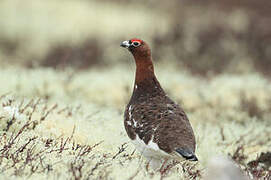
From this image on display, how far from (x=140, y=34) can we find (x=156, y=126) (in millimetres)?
14266

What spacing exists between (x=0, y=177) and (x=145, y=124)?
1745 millimetres

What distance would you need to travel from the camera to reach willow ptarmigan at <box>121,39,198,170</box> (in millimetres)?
5215

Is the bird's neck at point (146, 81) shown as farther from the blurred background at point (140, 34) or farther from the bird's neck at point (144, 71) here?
the blurred background at point (140, 34)

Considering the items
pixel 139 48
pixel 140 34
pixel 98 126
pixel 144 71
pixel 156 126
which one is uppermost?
pixel 139 48

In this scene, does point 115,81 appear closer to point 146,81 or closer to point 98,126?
point 98,126

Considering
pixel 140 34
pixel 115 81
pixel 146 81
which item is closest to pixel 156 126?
pixel 146 81

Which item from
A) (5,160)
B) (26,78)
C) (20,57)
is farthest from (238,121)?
(20,57)

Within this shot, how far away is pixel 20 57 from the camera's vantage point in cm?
1791

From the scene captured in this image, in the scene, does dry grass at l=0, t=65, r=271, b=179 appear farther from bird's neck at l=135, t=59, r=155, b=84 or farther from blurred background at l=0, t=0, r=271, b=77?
blurred background at l=0, t=0, r=271, b=77

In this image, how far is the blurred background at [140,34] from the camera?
57.6ft

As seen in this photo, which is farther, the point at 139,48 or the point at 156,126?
the point at 139,48

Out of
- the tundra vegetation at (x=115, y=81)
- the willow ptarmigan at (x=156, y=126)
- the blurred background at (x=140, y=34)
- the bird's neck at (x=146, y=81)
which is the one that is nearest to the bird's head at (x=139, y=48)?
the bird's neck at (x=146, y=81)

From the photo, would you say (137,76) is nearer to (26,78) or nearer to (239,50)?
(26,78)

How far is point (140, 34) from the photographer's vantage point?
64.2 feet
